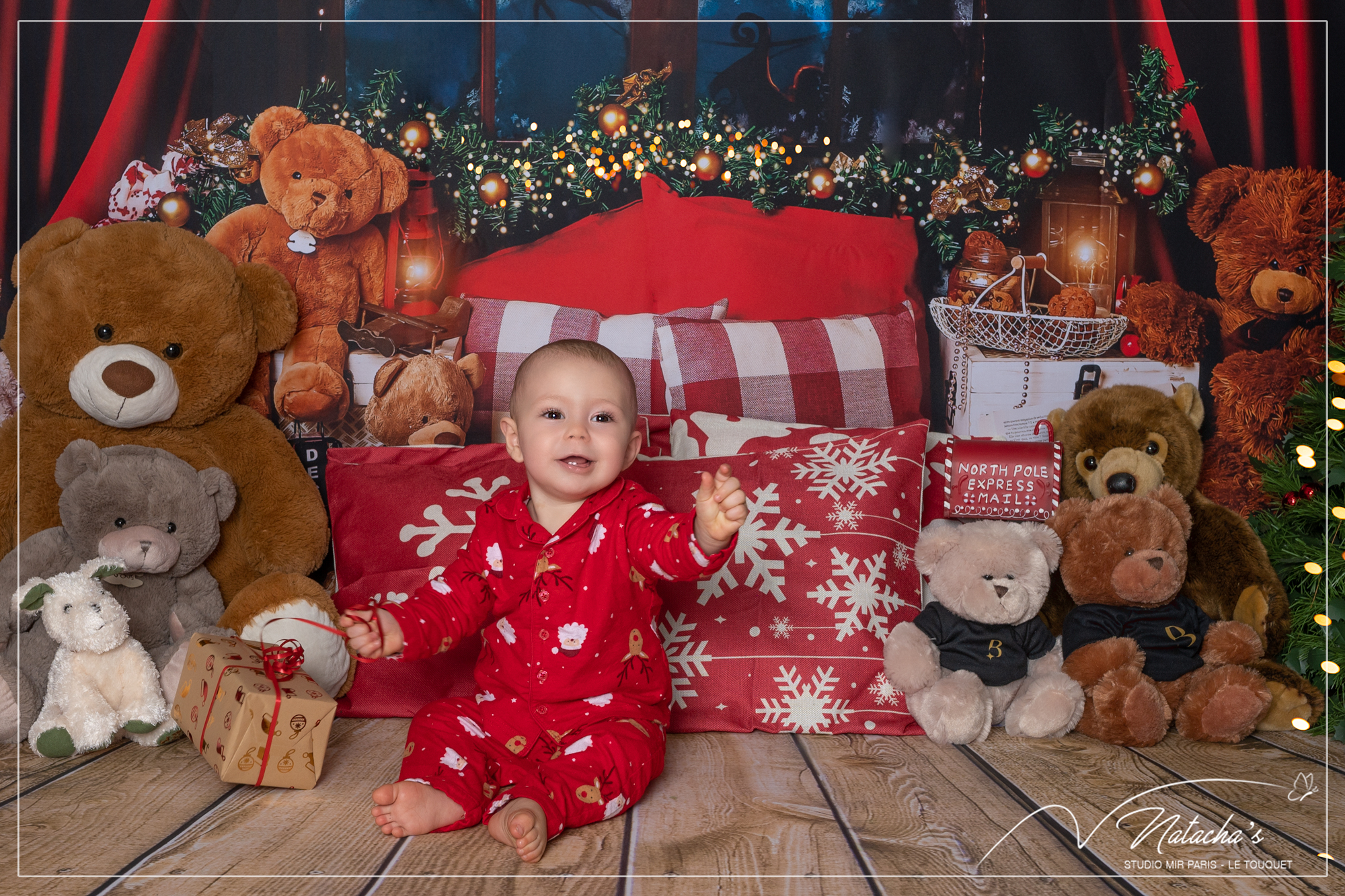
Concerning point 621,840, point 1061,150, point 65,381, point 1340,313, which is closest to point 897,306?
point 1061,150

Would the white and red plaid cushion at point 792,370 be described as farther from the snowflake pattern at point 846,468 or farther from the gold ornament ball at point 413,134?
the gold ornament ball at point 413,134

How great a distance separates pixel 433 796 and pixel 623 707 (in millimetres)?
294

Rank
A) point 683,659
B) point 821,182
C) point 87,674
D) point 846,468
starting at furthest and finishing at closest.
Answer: point 821,182 < point 846,468 < point 683,659 < point 87,674

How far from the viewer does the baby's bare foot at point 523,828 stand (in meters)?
1.06

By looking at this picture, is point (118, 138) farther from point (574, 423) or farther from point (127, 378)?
point (574, 423)

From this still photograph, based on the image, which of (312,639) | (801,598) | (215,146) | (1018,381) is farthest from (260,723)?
(1018,381)

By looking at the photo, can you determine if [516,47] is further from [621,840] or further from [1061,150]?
[621,840]

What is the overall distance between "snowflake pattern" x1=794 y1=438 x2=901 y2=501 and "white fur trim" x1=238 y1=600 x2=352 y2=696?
0.86 meters

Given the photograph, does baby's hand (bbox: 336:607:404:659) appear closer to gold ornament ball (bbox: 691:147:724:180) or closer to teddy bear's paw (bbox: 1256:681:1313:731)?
gold ornament ball (bbox: 691:147:724:180)

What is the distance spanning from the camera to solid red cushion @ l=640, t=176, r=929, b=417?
2.02 metres

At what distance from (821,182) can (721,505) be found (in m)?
1.11

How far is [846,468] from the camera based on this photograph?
5.41 feet

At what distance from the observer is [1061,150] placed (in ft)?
6.66

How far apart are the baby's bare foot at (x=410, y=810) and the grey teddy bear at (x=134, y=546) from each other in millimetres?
566
